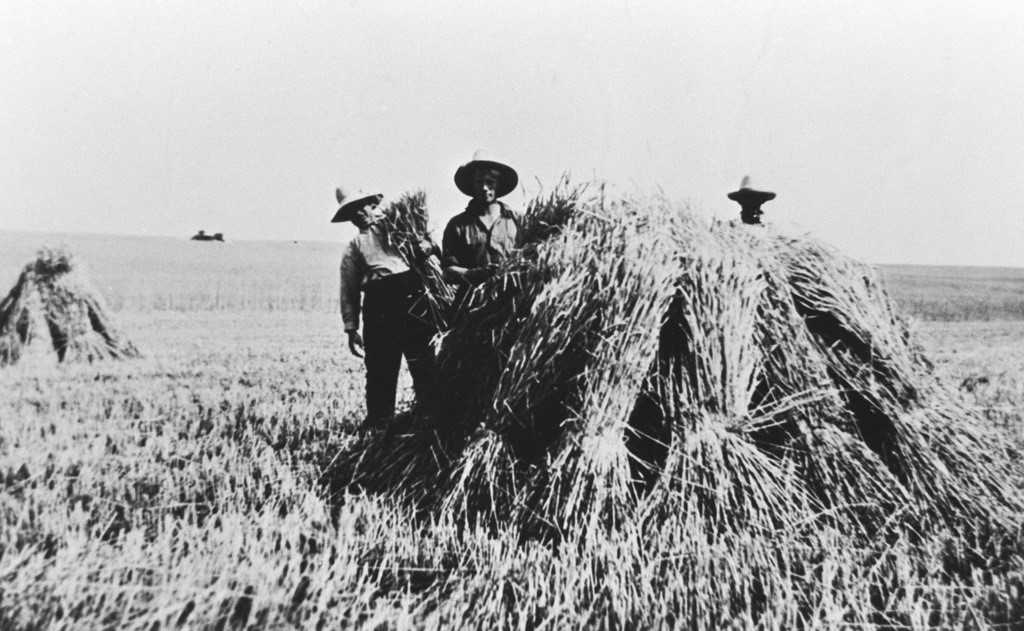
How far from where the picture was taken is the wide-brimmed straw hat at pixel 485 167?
453cm

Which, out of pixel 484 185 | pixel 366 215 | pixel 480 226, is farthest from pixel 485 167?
pixel 366 215

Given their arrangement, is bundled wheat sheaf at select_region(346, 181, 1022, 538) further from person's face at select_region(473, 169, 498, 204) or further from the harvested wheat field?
person's face at select_region(473, 169, 498, 204)

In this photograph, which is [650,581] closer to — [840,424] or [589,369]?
[589,369]

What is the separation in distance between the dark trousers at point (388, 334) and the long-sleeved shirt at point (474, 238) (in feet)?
1.62

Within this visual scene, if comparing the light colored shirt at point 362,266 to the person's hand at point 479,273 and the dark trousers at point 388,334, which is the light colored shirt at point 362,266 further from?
the person's hand at point 479,273

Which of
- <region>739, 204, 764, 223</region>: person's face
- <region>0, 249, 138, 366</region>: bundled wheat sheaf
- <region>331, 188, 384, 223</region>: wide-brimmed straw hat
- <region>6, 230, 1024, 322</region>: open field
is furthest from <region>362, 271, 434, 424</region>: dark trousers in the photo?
<region>6, 230, 1024, 322</region>: open field

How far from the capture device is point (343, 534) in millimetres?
3027

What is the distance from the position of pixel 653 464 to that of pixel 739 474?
17.0 inches

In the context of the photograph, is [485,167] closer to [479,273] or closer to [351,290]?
[479,273]

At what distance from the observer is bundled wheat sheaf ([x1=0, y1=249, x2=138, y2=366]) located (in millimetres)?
8867

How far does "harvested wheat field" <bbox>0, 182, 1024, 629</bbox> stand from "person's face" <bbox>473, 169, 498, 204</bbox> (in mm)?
636

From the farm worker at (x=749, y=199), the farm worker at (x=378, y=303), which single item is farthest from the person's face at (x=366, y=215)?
the farm worker at (x=749, y=199)

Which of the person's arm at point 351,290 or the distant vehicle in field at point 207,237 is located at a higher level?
the distant vehicle in field at point 207,237

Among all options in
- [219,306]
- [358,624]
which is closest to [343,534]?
[358,624]
